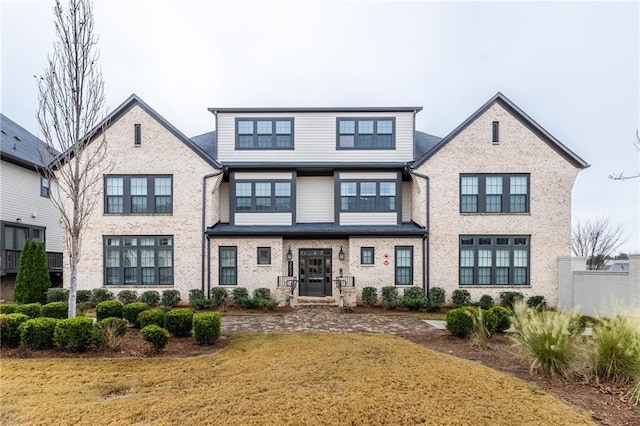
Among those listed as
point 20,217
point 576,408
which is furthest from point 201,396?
point 20,217

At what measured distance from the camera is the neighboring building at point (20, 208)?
17.8 metres

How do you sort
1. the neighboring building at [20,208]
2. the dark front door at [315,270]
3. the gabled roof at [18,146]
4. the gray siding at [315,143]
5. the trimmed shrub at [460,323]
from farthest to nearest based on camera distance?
the gabled roof at [18,146]
the neighboring building at [20,208]
the gray siding at [315,143]
the dark front door at [315,270]
the trimmed shrub at [460,323]

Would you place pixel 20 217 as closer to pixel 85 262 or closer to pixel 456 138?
pixel 85 262

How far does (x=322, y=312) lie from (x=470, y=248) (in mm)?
8232

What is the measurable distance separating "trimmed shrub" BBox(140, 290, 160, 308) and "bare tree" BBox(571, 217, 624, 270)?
36.0m

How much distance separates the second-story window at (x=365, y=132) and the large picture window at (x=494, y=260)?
6.85 meters

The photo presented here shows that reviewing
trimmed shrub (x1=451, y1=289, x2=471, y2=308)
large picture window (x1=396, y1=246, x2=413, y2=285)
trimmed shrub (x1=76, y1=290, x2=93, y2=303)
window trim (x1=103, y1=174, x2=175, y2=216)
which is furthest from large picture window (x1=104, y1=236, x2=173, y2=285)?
trimmed shrub (x1=451, y1=289, x2=471, y2=308)

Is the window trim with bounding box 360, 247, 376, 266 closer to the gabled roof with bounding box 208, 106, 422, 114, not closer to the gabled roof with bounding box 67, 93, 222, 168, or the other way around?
the gabled roof with bounding box 208, 106, 422, 114

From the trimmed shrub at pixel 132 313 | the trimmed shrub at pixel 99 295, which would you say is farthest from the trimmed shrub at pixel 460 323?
the trimmed shrub at pixel 99 295

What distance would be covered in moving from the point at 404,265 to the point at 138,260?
44.5ft

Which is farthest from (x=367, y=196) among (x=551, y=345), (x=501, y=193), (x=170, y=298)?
(x=551, y=345)

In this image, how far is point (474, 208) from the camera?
16859 mm

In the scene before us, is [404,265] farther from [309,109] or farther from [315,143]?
[309,109]

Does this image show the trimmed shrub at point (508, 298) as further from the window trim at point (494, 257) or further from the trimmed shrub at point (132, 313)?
the trimmed shrub at point (132, 313)
